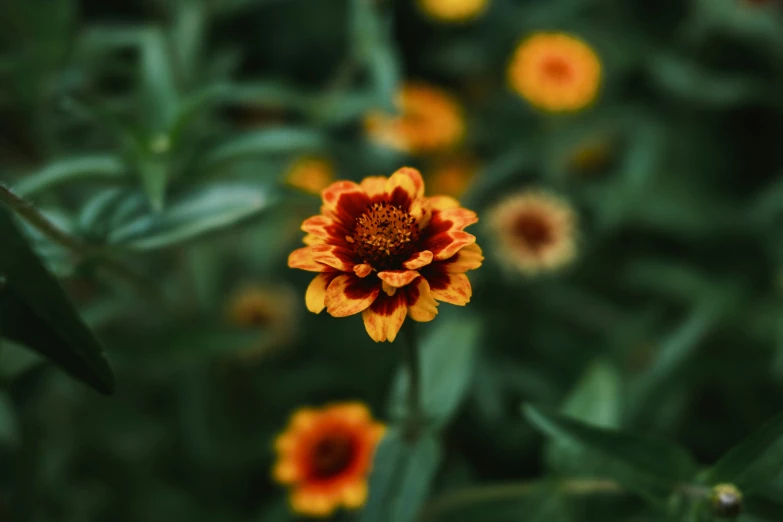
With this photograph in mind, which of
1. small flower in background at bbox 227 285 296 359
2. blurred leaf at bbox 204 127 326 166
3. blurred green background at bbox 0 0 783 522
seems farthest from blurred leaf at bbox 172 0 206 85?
small flower in background at bbox 227 285 296 359

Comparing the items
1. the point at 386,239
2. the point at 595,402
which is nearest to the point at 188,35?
the point at 386,239

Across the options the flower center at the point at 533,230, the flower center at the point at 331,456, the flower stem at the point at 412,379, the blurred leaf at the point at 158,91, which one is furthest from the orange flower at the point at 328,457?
the flower center at the point at 533,230

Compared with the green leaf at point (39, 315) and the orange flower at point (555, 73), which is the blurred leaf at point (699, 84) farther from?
the green leaf at point (39, 315)

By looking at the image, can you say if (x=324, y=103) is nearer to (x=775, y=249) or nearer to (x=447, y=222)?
(x=447, y=222)

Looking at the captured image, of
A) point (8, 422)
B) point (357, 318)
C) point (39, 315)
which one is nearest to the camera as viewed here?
point (39, 315)

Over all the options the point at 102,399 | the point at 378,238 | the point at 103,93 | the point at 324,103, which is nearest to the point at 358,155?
the point at 324,103

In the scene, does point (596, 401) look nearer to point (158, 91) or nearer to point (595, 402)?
point (595, 402)
